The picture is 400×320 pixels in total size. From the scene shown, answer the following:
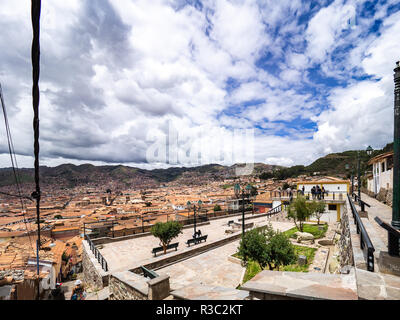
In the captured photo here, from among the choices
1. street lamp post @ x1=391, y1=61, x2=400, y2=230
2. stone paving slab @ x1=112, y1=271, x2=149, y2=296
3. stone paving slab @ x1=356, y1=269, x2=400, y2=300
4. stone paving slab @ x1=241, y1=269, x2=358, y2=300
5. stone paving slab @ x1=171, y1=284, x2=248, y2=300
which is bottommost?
stone paving slab @ x1=112, y1=271, x2=149, y2=296

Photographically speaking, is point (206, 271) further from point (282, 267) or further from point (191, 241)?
point (191, 241)

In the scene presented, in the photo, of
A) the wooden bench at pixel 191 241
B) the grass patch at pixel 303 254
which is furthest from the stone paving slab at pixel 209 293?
the wooden bench at pixel 191 241

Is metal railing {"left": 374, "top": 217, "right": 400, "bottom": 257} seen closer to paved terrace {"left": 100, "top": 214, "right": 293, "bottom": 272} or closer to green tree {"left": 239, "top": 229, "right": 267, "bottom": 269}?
green tree {"left": 239, "top": 229, "right": 267, "bottom": 269}

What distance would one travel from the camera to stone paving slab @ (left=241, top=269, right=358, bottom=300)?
242 cm

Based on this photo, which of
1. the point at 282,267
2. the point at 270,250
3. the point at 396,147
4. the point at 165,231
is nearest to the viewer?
the point at 396,147

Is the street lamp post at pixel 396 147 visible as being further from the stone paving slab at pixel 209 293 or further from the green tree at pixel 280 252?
the stone paving slab at pixel 209 293

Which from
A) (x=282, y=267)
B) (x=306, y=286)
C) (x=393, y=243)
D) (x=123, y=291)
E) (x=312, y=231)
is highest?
(x=393, y=243)

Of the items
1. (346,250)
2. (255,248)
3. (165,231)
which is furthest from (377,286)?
(165,231)

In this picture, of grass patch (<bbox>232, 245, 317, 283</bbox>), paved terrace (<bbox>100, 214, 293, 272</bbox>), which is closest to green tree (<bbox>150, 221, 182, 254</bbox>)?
paved terrace (<bbox>100, 214, 293, 272</bbox>)

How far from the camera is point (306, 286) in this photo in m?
2.71

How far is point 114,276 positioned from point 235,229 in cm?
1199
